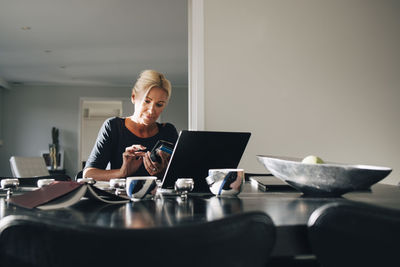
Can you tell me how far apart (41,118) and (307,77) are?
789 centimetres

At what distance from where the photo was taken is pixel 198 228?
1.69ft

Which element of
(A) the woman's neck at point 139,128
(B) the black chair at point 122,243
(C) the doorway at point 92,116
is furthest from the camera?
(C) the doorway at point 92,116

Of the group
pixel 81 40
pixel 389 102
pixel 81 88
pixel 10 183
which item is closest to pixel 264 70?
pixel 389 102

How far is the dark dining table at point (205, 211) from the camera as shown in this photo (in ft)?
2.37

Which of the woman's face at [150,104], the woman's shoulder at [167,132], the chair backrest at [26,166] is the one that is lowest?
the chair backrest at [26,166]

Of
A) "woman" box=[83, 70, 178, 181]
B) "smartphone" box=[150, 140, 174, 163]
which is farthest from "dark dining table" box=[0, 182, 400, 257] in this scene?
"woman" box=[83, 70, 178, 181]

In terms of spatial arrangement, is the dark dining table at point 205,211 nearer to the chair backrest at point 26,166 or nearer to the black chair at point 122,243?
the black chair at point 122,243

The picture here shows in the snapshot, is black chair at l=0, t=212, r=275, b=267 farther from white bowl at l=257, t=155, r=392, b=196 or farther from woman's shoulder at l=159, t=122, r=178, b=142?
woman's shoulder at l=159, t=122, r=178, b=142

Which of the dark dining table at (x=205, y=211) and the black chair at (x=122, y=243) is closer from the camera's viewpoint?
the black chair at (x=122, y=243)

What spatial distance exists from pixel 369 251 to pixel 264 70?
5.80 ft

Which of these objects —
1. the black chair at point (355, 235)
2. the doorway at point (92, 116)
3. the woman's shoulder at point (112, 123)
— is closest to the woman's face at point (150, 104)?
the woman's shoulder at point (112, 123)

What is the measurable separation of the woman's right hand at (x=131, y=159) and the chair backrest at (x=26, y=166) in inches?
160

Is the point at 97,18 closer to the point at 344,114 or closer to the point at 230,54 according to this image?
the point at 230,54

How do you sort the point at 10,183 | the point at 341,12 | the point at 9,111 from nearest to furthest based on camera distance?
the point at 10,183
the point at 341,12
the point at 9,111
